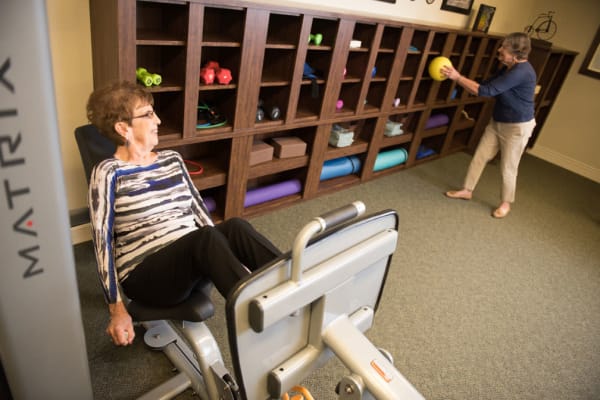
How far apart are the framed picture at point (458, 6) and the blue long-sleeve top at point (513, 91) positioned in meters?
0.91

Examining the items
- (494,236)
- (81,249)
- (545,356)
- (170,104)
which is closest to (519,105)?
(494,236)

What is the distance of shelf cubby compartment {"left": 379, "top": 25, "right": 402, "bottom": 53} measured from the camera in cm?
307

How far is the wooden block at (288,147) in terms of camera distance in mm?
2785

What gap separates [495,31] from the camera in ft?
14.8

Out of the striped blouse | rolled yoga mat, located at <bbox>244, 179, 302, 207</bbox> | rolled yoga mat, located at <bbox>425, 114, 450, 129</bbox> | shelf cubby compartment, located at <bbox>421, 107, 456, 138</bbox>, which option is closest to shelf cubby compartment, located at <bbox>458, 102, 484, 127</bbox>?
shelf cubby compartment, located at <bbox>421, 107, 456, 138</bbox>

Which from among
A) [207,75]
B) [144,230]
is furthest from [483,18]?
[144,230]

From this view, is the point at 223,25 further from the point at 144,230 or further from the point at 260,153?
the point at 144,230

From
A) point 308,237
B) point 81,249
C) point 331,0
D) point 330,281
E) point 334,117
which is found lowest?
point 81,249

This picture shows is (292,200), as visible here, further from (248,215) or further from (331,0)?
(331,0)

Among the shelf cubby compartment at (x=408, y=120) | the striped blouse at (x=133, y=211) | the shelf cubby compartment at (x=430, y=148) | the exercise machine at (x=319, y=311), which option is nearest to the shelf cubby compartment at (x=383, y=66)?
the shelf cubby compartment at (x=408, y=120)

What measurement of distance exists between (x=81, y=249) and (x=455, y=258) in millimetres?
2402

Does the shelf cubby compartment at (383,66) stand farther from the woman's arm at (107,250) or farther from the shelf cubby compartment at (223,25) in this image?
the woman's arm at (107,250)

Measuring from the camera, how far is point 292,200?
3.04 metres

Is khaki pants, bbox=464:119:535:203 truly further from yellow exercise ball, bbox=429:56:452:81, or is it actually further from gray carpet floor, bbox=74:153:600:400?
yellow exercise ball, bbox=429:56:452:81
